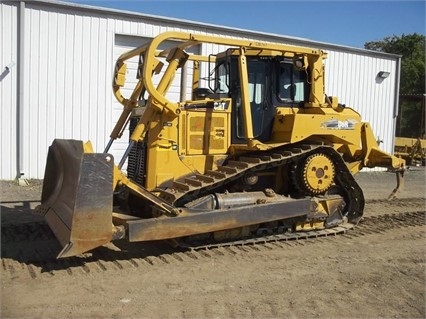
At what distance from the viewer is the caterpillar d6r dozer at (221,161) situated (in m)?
5.57

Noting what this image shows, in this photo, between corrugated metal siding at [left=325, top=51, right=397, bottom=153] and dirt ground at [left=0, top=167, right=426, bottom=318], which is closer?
dirt ground at [left=0, top=167, right=426, bottom=318]

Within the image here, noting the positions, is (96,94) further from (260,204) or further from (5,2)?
(260,204)

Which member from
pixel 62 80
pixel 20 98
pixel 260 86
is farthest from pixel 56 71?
pixel 260 86

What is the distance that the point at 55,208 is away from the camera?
6027 millimetres

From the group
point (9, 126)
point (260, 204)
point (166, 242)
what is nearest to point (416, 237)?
point (260, 204)

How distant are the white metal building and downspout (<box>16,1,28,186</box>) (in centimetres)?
2

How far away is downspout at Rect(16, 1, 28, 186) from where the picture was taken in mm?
10539

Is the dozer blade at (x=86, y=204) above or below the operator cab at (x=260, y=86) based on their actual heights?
below

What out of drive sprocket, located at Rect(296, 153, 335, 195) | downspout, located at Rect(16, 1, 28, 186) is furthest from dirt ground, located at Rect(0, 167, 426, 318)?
downspout, located at Rect(16, 1, 28, 186)

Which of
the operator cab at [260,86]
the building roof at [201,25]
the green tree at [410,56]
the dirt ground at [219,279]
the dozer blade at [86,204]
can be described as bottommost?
the dirt ground at [219,279]

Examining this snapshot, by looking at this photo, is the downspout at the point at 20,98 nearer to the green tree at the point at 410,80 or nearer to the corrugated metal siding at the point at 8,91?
the corrugated metal siding at the point at 8,91

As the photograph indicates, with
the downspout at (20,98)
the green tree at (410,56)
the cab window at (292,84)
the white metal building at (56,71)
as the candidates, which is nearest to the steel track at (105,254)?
the cab window at (292,84)

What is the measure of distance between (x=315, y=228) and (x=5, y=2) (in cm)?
808

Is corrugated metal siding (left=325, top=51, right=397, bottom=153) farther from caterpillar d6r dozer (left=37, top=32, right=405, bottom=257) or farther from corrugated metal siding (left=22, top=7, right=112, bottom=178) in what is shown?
caterpillar d6r dozer (left=37, top=32, right=405, bottom=257)
